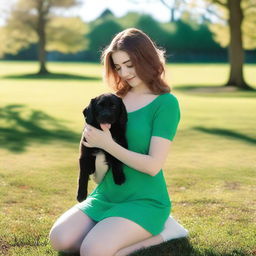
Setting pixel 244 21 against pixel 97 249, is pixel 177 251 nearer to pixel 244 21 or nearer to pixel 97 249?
pixel 97 249

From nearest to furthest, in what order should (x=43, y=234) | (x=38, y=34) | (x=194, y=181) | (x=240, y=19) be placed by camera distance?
(x=43, y=234) < (x=194, y=181) < (x=240, y=19) < (x=38, y=34)

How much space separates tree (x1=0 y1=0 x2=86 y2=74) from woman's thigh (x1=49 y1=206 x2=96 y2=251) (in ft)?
130

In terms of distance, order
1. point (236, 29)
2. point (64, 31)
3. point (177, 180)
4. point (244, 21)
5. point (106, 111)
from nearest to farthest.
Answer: point (106, 111) → point (177, 180) → point (236, 29) → point (244, 21) → point (64, 31)

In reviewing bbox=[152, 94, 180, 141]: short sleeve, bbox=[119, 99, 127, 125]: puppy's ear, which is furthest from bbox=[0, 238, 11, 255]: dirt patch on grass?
bbox=[152, 94, 180, 141]: short sleeve

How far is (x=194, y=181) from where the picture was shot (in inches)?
284

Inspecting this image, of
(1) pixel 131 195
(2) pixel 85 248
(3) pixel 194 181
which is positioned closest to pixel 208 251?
(1) pixel 131 195

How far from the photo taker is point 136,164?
13.4 feet

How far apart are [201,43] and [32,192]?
67.4m

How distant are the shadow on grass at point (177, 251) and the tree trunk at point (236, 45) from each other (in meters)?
22.2

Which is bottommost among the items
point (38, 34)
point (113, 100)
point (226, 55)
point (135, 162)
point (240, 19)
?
point (226, 55)

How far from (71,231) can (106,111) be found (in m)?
0.97

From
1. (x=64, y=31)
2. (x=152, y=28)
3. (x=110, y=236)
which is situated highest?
(x=110, y=236)

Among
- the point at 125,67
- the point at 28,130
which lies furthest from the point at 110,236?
the point at 28,130

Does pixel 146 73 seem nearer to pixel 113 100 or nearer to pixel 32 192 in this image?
pixel 113 100
